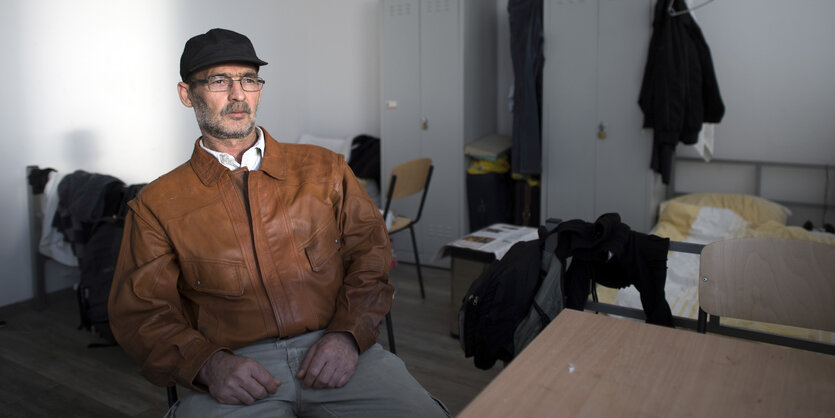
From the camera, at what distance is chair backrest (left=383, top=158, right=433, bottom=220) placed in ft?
11.3

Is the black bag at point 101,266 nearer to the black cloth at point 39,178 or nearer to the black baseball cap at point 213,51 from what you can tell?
the black cloth at point 39,178

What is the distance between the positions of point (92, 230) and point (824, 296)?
3.09 meters

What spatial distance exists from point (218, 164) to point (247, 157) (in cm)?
10

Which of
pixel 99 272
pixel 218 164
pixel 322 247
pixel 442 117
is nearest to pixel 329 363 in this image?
pixel 322 247

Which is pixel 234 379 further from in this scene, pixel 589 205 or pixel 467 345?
pixel 589 205

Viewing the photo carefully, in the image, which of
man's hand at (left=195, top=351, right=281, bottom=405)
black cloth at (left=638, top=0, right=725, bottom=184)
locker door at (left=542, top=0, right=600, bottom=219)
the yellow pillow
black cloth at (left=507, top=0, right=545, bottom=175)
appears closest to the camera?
man's hand at (left=195, top=351, right=281, bottom=405)

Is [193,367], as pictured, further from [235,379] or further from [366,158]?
[366,158]

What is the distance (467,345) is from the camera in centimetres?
199

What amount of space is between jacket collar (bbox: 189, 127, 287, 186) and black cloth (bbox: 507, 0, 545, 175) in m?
2.76

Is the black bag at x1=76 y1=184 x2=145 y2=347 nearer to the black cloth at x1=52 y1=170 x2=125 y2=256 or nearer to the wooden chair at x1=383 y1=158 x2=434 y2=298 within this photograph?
the black cloth at x1=52 y1=170 x2=125 y2=256

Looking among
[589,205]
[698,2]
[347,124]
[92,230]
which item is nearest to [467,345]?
[92,230]

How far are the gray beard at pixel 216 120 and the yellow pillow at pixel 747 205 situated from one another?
3.17m

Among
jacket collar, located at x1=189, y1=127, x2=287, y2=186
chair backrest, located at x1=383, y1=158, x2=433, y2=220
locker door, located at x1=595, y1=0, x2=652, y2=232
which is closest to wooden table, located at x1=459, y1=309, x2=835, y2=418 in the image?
jacket collar, located at x1=189, y1=127, x2=287, y2=186

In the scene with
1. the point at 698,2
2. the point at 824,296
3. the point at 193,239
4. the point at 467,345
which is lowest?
the point at 467,345
